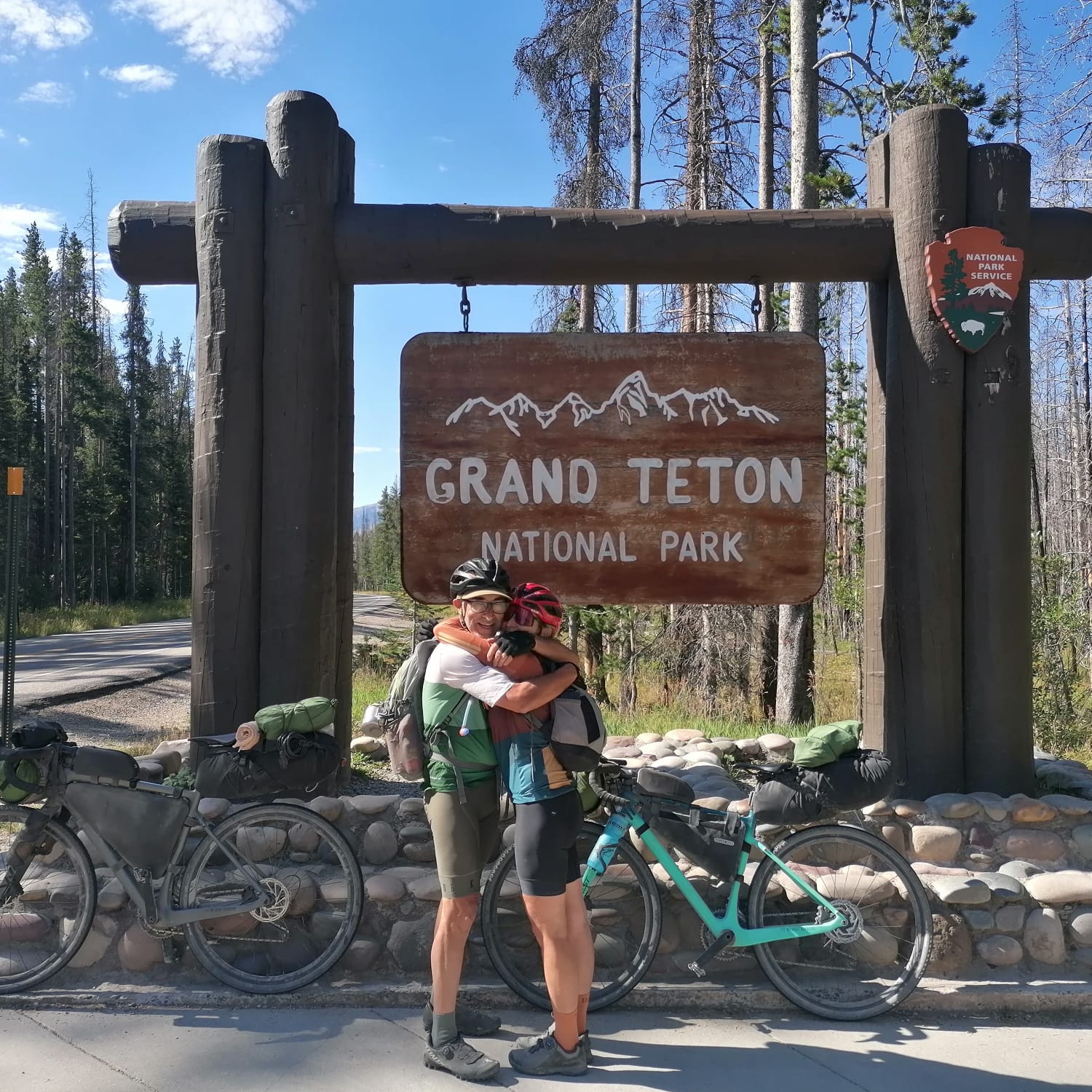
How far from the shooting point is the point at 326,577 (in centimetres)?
429

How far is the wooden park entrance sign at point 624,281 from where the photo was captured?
4.17 m

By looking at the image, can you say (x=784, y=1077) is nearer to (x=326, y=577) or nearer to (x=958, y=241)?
(x=326, y=577)

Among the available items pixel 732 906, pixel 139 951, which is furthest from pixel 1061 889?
pixel 139 951

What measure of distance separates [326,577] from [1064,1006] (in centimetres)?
355

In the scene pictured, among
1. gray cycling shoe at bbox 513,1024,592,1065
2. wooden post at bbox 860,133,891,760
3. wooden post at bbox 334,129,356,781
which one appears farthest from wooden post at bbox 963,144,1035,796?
wooden post at bbox 334,129,356,781

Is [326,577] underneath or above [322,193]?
underneath

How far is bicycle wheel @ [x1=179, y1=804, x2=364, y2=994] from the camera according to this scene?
3.43 m

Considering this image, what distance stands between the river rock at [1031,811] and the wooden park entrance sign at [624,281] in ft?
0.60

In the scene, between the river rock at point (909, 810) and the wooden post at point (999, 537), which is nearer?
the river rock at point (909, 810)

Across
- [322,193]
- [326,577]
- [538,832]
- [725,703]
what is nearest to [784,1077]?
[538,832]

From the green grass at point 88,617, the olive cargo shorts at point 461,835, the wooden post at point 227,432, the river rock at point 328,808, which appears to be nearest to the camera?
the olive cargo shorts at point 461,835

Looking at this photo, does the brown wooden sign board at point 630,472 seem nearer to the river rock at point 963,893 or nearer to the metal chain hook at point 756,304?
the metal chain hook at point 756,304

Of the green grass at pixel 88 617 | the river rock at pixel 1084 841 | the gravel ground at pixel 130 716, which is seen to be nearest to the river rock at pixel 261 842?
the river rock at pixel 1084 841

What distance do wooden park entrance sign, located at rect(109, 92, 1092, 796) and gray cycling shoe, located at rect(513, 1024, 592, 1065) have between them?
6.24 feet
